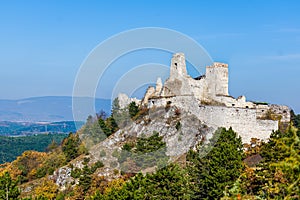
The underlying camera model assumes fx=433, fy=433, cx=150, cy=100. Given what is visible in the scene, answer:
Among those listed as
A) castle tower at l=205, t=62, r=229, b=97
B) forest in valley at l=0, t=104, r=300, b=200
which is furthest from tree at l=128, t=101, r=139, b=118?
castle tower at l=205, t=62, r=229, b=97

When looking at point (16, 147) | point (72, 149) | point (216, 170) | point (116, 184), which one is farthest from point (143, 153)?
point (16, 147)

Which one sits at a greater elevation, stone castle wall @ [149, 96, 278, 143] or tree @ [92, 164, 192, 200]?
stone castle wall @ [149, 96, 278, 143]

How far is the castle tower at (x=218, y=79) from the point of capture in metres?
49.7

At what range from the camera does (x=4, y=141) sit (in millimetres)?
188875

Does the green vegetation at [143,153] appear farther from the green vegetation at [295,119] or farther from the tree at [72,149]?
the green vegetation at [295,119]

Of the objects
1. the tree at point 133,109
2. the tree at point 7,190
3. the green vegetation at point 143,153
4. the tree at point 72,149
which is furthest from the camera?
the tree at point 72,149

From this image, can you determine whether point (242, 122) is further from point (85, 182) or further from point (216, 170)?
point (85, 182)

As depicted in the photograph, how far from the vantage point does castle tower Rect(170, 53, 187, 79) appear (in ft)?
171

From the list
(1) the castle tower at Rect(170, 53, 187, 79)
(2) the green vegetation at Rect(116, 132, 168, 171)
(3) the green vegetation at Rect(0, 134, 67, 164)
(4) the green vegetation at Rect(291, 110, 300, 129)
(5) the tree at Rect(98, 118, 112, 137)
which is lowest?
(2) the green vegetation at Rect(116, 132, 168, 171)

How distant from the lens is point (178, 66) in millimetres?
52469

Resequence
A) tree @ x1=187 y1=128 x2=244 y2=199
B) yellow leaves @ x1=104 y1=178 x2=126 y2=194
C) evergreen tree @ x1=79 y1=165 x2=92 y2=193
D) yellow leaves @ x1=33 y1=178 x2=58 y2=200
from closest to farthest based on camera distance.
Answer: tree @ x1=187 y1=128 x2=244 y2=199
yellow leaves @ x1=104 y1=178 x2=126 y2=194
evergreen tree @ x1=79 y1=165 x2=92 y2=193
yellow leaves @ x1=33 y1=178 x2=58 y2=200

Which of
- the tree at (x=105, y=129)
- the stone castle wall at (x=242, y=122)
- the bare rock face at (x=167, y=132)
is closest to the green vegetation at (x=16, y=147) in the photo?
the tree at (x=105, y=129)

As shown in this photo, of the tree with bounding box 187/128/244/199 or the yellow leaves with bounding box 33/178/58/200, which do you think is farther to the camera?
the yellow leaves with bounding box 33/178/58/200

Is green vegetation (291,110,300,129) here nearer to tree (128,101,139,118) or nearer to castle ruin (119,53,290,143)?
A: castle ruin (119,53,290,143)
